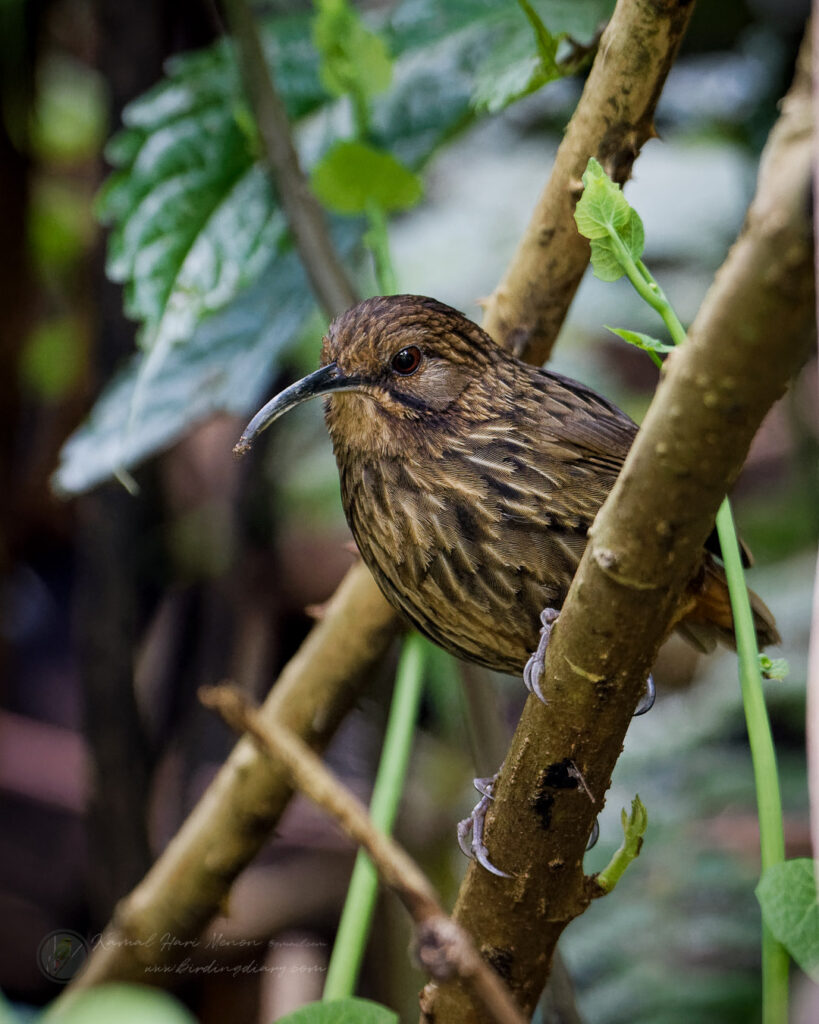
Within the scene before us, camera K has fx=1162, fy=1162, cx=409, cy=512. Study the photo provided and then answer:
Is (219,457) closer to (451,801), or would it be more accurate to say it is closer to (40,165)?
(40,165)

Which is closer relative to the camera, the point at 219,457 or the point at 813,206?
the point at 813,206


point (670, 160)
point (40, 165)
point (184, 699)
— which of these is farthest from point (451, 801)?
point (40, 165)

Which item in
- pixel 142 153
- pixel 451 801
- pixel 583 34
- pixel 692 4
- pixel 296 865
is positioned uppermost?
pixel 583 34

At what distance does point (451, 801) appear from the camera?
341 cm

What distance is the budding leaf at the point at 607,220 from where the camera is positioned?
1.16 metres

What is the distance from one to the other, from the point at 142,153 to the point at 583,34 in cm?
78

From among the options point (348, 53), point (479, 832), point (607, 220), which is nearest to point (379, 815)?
point (479, 832)

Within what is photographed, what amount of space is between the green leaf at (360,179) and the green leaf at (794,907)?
4.07ft

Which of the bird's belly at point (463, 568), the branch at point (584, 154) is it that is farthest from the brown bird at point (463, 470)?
the branch at point (584, 154)

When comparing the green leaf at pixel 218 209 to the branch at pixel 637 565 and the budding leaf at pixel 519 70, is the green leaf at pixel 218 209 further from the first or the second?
the branch at pixel 637 565

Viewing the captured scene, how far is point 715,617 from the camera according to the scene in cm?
183

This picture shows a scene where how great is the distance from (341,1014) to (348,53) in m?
1.48

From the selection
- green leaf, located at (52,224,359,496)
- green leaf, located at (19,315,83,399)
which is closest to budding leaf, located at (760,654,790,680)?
green leaf, located at (52,224,359,496)

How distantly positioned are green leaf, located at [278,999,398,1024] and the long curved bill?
0.63 m
